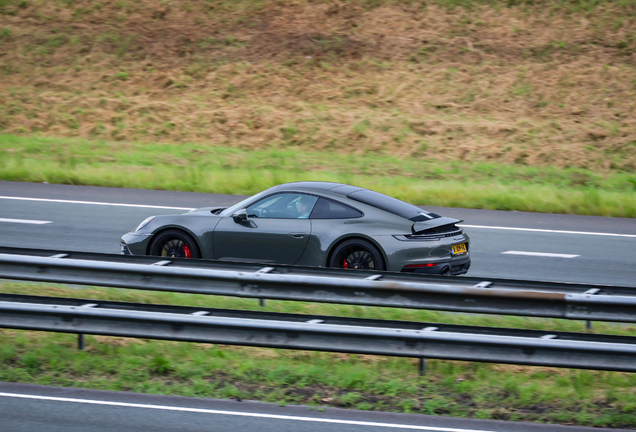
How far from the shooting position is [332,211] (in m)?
9.77

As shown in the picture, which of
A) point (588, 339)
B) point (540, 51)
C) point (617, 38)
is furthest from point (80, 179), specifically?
point (617, 38)

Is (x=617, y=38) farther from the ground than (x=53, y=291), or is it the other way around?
(x=617, y=38)

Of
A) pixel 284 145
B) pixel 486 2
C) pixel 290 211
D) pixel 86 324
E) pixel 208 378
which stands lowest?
pixel 208 378

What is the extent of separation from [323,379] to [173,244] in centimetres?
410

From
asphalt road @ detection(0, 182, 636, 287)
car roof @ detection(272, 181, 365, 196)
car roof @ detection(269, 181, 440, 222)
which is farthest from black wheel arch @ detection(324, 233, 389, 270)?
asphalt road @ detection(0, 182, 636, 287)

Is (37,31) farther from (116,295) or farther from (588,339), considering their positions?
(588,339)

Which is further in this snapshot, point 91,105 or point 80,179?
point 91,105

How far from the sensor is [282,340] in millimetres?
6688

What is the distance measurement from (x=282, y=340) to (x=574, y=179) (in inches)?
557

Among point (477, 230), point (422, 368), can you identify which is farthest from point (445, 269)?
point (477, 230)

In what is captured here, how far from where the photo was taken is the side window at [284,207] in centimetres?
989

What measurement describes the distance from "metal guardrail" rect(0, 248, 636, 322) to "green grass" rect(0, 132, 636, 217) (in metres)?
8.52

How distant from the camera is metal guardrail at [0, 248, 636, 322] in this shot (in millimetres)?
7195

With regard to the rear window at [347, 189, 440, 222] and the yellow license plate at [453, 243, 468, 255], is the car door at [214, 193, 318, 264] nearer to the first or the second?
the rear window at [347, 189, 440, 222]
